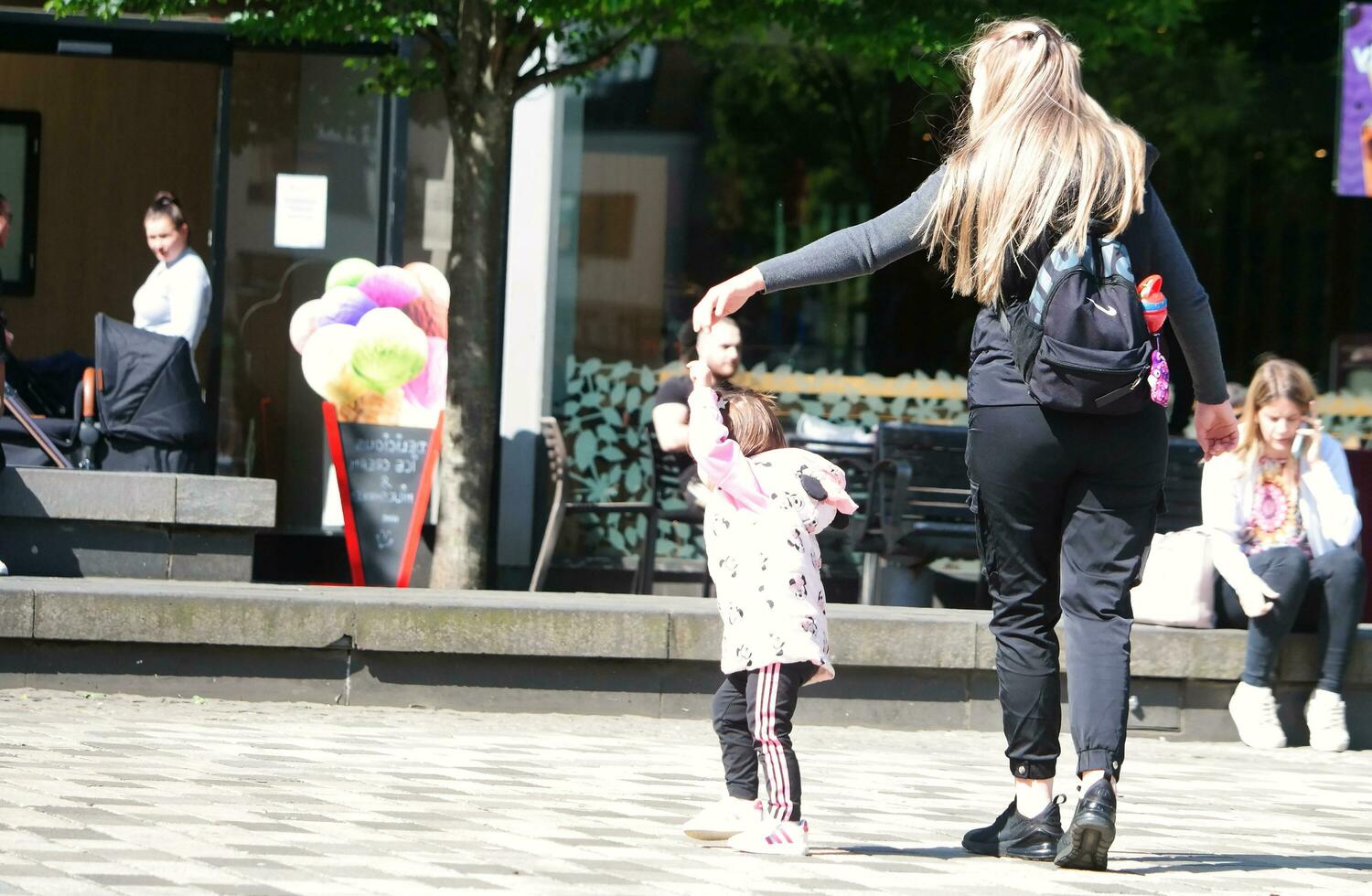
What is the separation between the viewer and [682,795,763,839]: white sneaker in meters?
4.57

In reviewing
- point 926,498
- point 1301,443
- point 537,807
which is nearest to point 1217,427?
point 537,807

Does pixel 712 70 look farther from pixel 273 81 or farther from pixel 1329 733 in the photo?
pixel 1329 733

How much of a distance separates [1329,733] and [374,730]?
3.57m

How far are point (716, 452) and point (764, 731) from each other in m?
0.63

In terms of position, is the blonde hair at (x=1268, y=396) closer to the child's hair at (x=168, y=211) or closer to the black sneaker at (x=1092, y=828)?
the black sneaker at (x=1092, y=828)

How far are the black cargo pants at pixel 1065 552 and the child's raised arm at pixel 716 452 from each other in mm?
500

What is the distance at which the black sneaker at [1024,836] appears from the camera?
447 centimetres

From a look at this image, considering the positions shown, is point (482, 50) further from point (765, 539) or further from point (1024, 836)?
point (1024, 836)

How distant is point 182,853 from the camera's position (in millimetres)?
4117

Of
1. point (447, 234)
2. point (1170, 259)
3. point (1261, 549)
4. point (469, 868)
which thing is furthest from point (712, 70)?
point (469, 868)

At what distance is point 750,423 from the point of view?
470 cm

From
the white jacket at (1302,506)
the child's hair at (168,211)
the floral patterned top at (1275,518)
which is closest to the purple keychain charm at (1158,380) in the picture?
the white jacket at (1302,506)

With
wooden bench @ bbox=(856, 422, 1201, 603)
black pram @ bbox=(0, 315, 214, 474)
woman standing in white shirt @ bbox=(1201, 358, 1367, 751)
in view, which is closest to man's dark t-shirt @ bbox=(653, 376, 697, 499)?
wooden bench @ bbox=(856, 422, 1201, 603)

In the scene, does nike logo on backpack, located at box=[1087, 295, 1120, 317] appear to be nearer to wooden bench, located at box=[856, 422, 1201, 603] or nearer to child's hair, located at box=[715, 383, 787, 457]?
child's hair, located at box=[715, 383, 787, 457]
